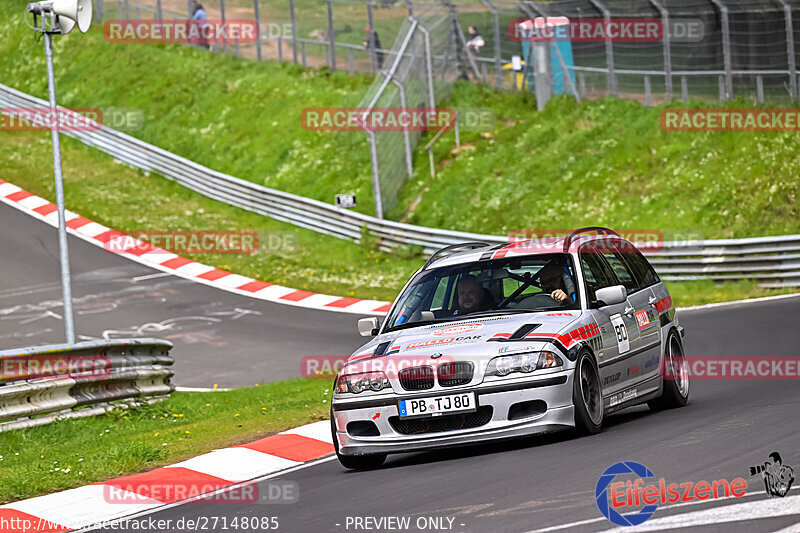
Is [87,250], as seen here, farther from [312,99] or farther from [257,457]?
[257,457]

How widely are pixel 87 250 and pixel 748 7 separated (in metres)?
15.7

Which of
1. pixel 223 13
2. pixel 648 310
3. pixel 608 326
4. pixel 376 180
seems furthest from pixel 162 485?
pixel 223 13

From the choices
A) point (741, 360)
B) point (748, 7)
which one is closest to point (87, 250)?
point (748, 7)

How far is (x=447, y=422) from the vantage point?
8305mm

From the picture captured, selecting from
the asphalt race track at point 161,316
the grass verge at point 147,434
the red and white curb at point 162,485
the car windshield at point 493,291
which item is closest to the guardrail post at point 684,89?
the asphalt race track at point 161,316

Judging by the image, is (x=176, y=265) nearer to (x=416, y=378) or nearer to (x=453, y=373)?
(x=416, y=378)

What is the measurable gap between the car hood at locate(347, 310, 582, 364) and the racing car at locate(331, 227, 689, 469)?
11mm

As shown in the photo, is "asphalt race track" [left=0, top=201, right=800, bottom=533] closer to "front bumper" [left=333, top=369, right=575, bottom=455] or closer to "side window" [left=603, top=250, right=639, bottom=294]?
"front bumper" [left=333, top=369, right=575, bottom=455]

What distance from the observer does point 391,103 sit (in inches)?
1131

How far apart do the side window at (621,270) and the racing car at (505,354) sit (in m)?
0.01

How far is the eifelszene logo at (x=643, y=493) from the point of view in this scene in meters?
5.93

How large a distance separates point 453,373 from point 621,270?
2756mm

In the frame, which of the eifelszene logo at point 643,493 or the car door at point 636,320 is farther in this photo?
the car door at point 636,320

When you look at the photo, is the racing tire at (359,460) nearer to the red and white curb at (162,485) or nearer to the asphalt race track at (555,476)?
the asphalt race track at (555,476)
